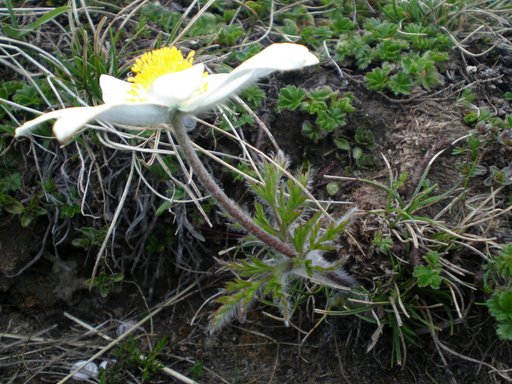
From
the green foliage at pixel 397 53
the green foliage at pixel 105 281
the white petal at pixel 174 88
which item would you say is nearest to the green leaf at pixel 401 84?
the green foliage at pixel 397 53

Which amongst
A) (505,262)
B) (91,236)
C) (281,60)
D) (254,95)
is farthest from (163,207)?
(505,262)

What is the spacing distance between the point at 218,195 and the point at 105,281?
1017 millimetres

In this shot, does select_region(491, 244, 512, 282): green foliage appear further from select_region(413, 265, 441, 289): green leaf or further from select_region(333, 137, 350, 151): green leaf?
select_region(333, 137, 350, 151): green leaf

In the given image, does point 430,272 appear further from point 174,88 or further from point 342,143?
point 174,88

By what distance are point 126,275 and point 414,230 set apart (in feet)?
4.25

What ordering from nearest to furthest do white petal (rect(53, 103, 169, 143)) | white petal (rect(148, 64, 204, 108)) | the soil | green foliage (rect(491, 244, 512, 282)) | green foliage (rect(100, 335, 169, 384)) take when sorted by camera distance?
white petal (rect(53, 103, 169, 143)) < white petal (rect(148, 64, 204, 108)) < green foliage (rect(491, 244, 512, 282)) < the soil < green foliage (rect(100, 335, 169, 384))

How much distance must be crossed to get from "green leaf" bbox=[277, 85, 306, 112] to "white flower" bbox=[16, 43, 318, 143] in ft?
2.89

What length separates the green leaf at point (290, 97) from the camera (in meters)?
2.47

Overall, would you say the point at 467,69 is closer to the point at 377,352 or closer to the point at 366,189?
the point at 366,189

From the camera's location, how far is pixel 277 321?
237 centimetres

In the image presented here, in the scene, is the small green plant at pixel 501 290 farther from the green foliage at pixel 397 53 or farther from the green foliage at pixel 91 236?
the green foliage at pixel 91 236

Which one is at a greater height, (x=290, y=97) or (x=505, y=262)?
(x=290, y=97)

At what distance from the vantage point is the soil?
2.08m

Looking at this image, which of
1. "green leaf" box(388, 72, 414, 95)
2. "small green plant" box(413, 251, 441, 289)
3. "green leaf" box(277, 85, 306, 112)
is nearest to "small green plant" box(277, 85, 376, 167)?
"green leaf" box(277, 85, 306, 112)
